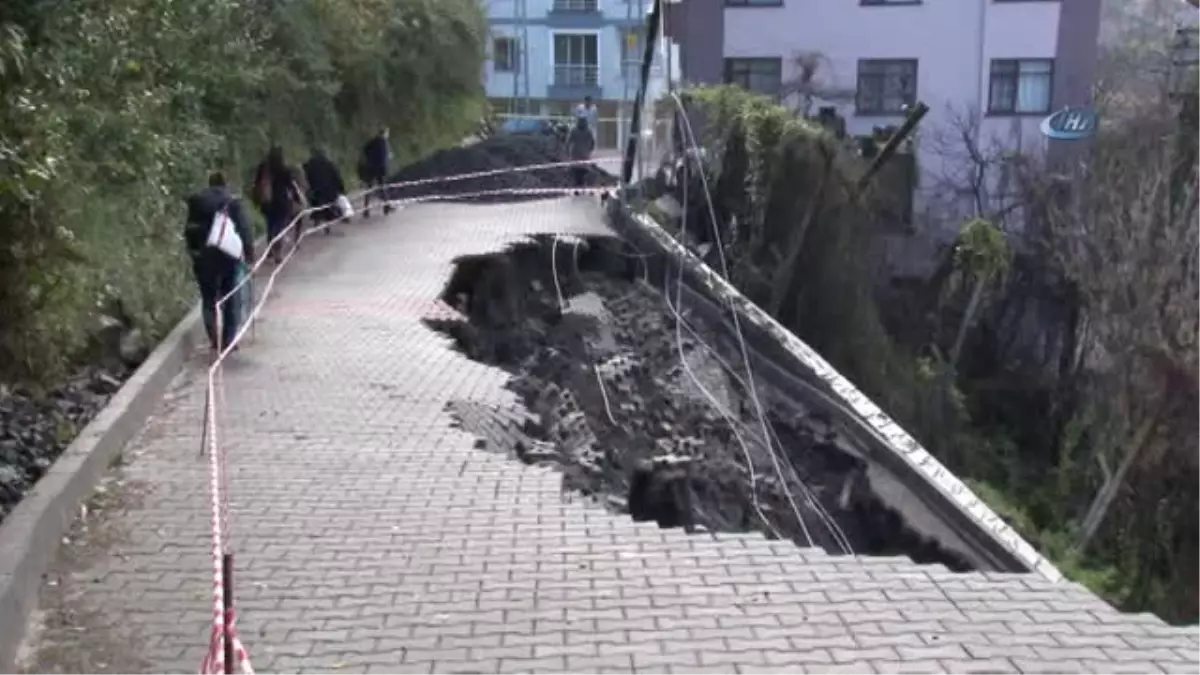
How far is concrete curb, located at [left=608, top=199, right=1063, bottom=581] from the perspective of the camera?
10.6 meters

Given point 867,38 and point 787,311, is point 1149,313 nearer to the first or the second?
point 787,311

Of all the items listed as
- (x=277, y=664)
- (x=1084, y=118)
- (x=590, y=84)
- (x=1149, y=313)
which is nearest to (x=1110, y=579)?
(x=1149, y=313)

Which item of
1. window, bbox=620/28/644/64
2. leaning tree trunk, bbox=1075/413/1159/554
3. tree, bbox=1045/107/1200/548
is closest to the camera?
tree, bbox=1045/107/1200/548

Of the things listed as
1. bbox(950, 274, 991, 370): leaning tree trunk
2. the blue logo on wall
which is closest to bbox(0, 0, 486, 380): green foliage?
bbox(950, 274, 991, 370): leaning tree trunk

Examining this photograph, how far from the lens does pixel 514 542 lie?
753 cm

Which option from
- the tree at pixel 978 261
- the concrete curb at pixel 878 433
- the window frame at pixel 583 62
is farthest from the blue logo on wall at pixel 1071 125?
the window frame at pixel 583 62

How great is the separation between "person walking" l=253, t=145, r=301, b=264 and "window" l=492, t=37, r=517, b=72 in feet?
150

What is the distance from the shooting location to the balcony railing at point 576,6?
209ft

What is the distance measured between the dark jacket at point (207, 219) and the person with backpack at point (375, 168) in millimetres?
13752

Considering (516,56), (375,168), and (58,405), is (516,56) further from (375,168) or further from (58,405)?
(58,405)

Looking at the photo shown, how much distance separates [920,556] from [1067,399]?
19049mm

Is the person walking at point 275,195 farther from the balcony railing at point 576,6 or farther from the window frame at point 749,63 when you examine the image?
the balcony railing at point 576,6

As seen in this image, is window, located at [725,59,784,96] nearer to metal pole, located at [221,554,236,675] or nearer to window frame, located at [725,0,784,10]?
window frame, located at [725,0,784,10]

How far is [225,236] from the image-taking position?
39.3 feet
